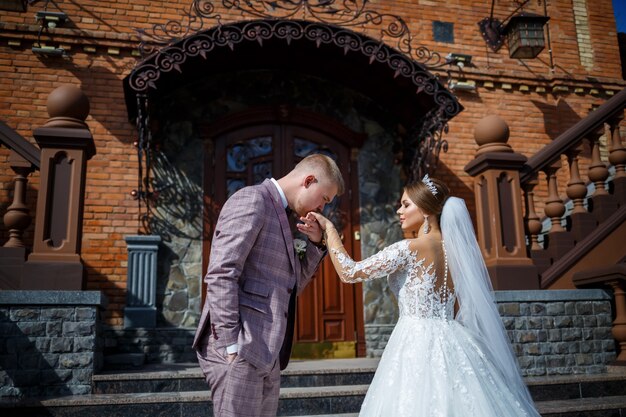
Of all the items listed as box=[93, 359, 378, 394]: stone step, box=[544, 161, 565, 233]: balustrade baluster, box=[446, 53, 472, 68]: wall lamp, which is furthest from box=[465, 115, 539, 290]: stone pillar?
box=[446, 53, 472, 68]: wall lamp

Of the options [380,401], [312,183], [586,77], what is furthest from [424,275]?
[586,77]

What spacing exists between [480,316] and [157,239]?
5.15m

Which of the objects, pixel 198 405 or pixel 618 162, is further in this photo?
pixel 618 162

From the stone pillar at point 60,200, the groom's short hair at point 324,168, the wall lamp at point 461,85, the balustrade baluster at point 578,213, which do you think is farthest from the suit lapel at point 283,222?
the wall lamp at point 461,85

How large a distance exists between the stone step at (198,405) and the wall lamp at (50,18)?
220 inches

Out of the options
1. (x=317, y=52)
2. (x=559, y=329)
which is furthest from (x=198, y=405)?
(x=317, y=52)

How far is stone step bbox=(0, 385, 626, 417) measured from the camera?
468cm

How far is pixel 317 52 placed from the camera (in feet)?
26.6

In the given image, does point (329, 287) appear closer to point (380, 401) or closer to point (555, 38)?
point (380, 401)

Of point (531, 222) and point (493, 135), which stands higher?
point (493, 135)

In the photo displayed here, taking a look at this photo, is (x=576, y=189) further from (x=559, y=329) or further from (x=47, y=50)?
(x=47, y=50)

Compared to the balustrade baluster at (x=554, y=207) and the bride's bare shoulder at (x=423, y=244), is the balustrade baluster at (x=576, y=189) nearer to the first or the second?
the balustrade baluster at (x=554, y=207)

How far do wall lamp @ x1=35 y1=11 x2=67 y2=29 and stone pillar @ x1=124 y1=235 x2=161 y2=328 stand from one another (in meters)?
3.32

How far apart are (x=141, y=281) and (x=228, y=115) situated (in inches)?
108
